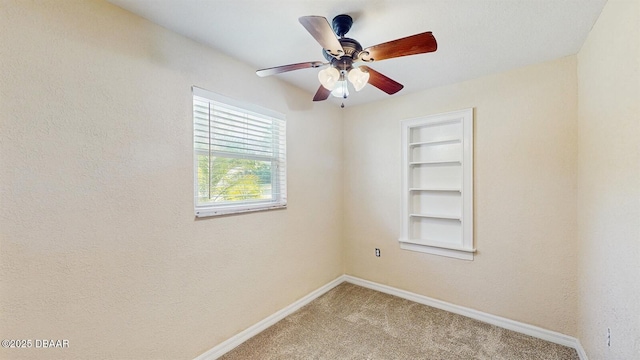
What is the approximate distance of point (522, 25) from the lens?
1632 mm

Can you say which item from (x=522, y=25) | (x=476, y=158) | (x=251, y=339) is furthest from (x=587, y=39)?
(x=251, y=339)

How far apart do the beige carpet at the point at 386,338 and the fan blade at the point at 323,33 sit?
2.20 metres

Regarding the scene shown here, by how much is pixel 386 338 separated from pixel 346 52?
230cm

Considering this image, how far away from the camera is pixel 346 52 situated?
150 cm

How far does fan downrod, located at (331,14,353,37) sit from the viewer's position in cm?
153

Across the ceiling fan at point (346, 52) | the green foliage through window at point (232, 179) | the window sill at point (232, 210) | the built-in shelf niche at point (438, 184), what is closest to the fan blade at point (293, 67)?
the ceiling fan at point (346, 52)

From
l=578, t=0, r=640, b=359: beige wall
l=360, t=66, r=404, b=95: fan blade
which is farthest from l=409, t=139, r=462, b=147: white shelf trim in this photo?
l=360, t=66, r=404, b=95: fan blade

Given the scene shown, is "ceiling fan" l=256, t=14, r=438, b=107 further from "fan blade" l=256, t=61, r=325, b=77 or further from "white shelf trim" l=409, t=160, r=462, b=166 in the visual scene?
"white shelf trim" l=409, t=160, r=462, b=166

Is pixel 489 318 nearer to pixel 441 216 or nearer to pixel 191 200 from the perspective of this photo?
pixel 441 216

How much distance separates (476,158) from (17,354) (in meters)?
3.40

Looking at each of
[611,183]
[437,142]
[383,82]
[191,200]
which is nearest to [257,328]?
[191,200]

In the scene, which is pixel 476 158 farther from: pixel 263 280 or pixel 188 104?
pixel 188 104

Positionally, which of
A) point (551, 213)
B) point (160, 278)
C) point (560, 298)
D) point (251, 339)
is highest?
point (551, 213)

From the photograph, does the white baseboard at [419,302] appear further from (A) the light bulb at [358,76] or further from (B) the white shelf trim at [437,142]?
(A) the light bulb at [358,76]
